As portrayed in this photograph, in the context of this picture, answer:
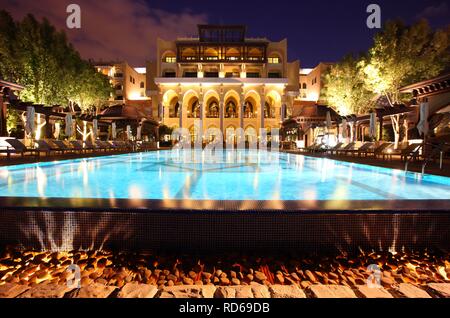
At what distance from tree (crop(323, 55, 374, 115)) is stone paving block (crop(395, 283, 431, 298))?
2404 cm

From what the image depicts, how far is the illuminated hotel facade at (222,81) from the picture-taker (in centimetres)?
4112

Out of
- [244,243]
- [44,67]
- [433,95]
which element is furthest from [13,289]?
[44,67]

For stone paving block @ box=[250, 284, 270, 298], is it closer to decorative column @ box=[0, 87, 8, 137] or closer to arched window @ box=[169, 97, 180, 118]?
decorative column @ box=[0, 87, 8, 137]

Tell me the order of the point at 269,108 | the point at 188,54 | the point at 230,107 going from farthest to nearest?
1. the point at 230,107
2. the point at 269,108
3. the point at 188,54

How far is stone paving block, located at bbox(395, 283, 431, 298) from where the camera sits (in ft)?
4.93

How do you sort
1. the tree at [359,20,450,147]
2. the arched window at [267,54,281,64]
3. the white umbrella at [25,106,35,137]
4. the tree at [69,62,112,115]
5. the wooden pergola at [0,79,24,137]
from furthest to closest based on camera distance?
the arched window at [267,54,281,64]
the tree at [69,62,112,115]
the tree at [359,20,450,147]
the wooden pergola at [0,79,24,137]
the white umbrella at [25,106,35,137]

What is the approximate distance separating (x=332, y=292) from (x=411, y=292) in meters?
0.42

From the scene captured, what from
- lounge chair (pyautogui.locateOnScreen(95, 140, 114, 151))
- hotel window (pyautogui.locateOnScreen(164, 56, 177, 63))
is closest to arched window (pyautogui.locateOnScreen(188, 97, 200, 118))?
hotel window (pyautogui.locateOnScreen(164, 56, 177, 63))

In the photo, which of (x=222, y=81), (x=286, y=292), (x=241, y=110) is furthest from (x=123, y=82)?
(x=286, y=292)

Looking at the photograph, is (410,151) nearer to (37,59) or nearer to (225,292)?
(225,292)

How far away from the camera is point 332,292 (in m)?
1.54

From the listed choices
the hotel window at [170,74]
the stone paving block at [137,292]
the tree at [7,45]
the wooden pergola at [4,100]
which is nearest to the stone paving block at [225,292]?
the stone paving block at [137,292]

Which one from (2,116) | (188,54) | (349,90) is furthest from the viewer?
(188,54)

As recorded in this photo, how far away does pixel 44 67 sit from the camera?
1859 centimetres
